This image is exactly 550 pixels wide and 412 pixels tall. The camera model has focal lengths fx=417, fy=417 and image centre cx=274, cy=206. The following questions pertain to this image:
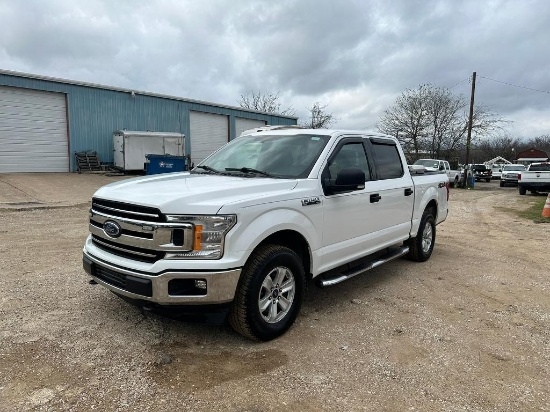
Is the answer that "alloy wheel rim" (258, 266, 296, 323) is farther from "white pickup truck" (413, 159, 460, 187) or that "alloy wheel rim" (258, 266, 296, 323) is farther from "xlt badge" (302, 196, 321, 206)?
"white pickup truck" (413, 159, 460, 187)

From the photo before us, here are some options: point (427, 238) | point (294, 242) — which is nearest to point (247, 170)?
point (294, 242)

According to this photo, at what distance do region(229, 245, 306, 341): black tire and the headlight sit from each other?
0.36m

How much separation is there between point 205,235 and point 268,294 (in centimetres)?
84

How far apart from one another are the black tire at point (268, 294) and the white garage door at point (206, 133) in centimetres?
2332

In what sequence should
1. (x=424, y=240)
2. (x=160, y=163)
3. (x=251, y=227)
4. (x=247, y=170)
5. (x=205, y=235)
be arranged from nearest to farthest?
(x=205, y=235) < (x=251, y=227) < (x=247, y=170) < (x=424, y=240) < (x=160, y=163)

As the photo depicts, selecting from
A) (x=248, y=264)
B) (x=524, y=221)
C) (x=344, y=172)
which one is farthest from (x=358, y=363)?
(x=524, y=221)

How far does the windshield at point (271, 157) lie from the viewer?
4203mm

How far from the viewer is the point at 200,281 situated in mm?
3137

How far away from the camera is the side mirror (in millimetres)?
3994

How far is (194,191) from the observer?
11.1 ft

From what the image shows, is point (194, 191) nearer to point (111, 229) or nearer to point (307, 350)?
point (111, 229)

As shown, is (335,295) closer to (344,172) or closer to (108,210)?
(344,172)

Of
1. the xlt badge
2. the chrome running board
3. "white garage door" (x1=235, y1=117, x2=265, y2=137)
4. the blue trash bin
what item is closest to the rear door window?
the chrome running board

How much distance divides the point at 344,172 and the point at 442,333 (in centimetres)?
176
